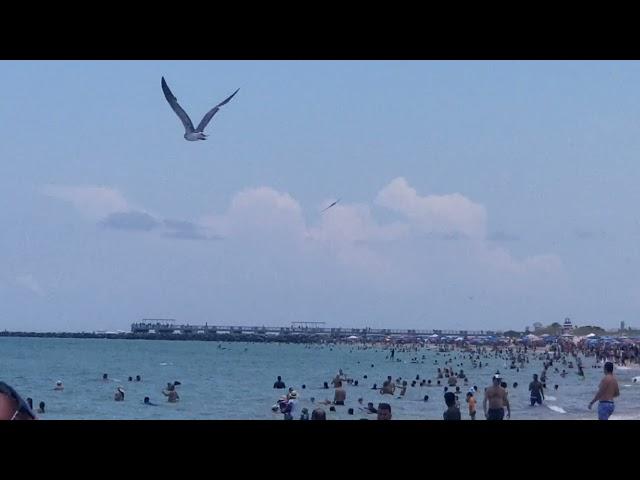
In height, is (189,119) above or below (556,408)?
above

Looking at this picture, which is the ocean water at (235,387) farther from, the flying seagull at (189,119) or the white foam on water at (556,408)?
the flying seagull at (189,119)

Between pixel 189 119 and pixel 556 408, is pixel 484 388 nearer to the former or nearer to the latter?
pixel 556 408

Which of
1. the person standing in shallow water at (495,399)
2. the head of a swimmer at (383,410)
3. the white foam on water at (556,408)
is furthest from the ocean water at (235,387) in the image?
the head of a swimmer at (383,410)

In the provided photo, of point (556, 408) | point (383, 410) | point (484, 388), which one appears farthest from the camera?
point (484, 388)

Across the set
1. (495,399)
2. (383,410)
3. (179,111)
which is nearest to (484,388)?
(495,399)

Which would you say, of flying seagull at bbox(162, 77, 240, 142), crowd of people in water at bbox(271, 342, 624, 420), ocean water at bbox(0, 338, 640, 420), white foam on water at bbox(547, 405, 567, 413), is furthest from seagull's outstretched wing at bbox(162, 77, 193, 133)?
white foam on water at bbox(547, 405, 567, 413)

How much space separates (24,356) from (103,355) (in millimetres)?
4909

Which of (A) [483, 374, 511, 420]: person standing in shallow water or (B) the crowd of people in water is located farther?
(A) [483, 374, 511, 420]: person standing in shallow water

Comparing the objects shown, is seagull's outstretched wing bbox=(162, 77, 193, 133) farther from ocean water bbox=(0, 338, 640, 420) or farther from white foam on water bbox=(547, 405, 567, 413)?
white foam on water bbox=(547, 405, 567, 413)

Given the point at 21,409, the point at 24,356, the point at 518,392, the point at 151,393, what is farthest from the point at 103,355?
the point at 21,409
